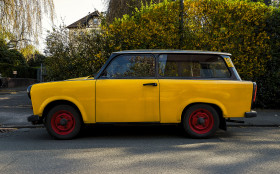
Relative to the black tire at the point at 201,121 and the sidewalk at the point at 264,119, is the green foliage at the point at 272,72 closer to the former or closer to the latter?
the sidewalk at the point at 264,119

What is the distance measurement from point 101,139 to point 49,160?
1.58 meters

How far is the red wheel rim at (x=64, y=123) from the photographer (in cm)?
527

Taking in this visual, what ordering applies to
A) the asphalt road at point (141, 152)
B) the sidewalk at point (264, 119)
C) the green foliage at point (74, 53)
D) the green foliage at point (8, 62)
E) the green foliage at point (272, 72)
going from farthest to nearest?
1. the green foliage at point (8, 62)
2. the green foliage at point (74, 53)
3. the green foliage at point (272, 72)
4. the sidewalk at point (264, 119)
5. the asphalt road at point (141, 152)

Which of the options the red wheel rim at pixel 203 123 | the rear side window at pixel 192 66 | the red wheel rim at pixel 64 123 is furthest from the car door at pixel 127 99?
the red wheel rim at pixel 203 123

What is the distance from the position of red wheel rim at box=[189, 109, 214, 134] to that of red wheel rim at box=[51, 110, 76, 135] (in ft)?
8.03

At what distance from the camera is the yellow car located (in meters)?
5.17

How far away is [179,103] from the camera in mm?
5227

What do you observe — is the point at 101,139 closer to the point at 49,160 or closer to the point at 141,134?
the point at 141,134

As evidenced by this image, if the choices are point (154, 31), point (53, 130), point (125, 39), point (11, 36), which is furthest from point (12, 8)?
point (53, 130)

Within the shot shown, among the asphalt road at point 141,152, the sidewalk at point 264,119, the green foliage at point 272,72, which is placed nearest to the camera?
the asphalt road at point 141,152

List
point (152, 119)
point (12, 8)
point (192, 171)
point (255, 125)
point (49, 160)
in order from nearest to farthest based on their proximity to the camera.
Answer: point (192, 171) < point (49, 160) < point (152, 119) < point (255, 125) < point (12, 8)

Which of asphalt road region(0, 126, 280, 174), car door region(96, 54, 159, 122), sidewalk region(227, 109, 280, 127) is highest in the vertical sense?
car door region(96, 54, 159, 122)

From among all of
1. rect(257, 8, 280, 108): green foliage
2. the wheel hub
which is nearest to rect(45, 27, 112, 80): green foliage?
the wheel hub

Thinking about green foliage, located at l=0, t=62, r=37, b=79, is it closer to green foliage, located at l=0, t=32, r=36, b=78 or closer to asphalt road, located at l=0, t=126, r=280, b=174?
green foliage, located at l=0, t=32, r=36, b=78
